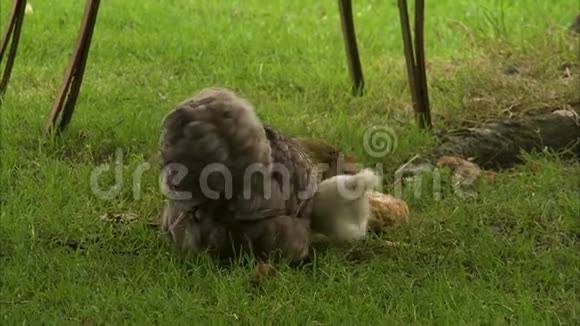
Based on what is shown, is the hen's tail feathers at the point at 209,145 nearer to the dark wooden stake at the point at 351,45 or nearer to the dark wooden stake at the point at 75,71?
the dark wooden stake at the point at 75,71

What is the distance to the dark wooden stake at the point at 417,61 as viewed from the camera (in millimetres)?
4277

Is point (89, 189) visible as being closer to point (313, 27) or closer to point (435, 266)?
point (435, 266)

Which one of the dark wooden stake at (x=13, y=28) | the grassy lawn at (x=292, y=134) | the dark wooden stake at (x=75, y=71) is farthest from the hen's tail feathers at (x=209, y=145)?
the dark wooden stake at (x=13, y=28)

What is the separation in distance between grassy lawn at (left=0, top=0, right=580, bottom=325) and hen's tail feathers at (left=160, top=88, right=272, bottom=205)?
0.86 feet

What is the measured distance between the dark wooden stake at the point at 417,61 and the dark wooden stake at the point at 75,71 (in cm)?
124

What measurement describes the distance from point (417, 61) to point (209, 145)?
5.26 feet

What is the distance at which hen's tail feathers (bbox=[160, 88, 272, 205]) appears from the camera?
9.53 feet

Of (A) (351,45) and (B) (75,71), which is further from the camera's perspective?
(A) (351,45)

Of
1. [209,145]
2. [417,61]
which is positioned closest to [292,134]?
[417,61]

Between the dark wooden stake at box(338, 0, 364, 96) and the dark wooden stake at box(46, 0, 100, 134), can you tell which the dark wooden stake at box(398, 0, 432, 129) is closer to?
the dark wooden stake at box(338, 0, 364, 96)

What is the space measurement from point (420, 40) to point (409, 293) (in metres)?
1.58

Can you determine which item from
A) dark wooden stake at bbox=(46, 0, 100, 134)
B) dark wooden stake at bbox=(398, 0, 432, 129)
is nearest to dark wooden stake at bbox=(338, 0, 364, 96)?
dark wooden stake at bbox=(398, 0, 432, 129)

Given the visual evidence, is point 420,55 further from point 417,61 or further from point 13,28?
point 13,28

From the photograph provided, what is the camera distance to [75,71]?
13.3 ft
